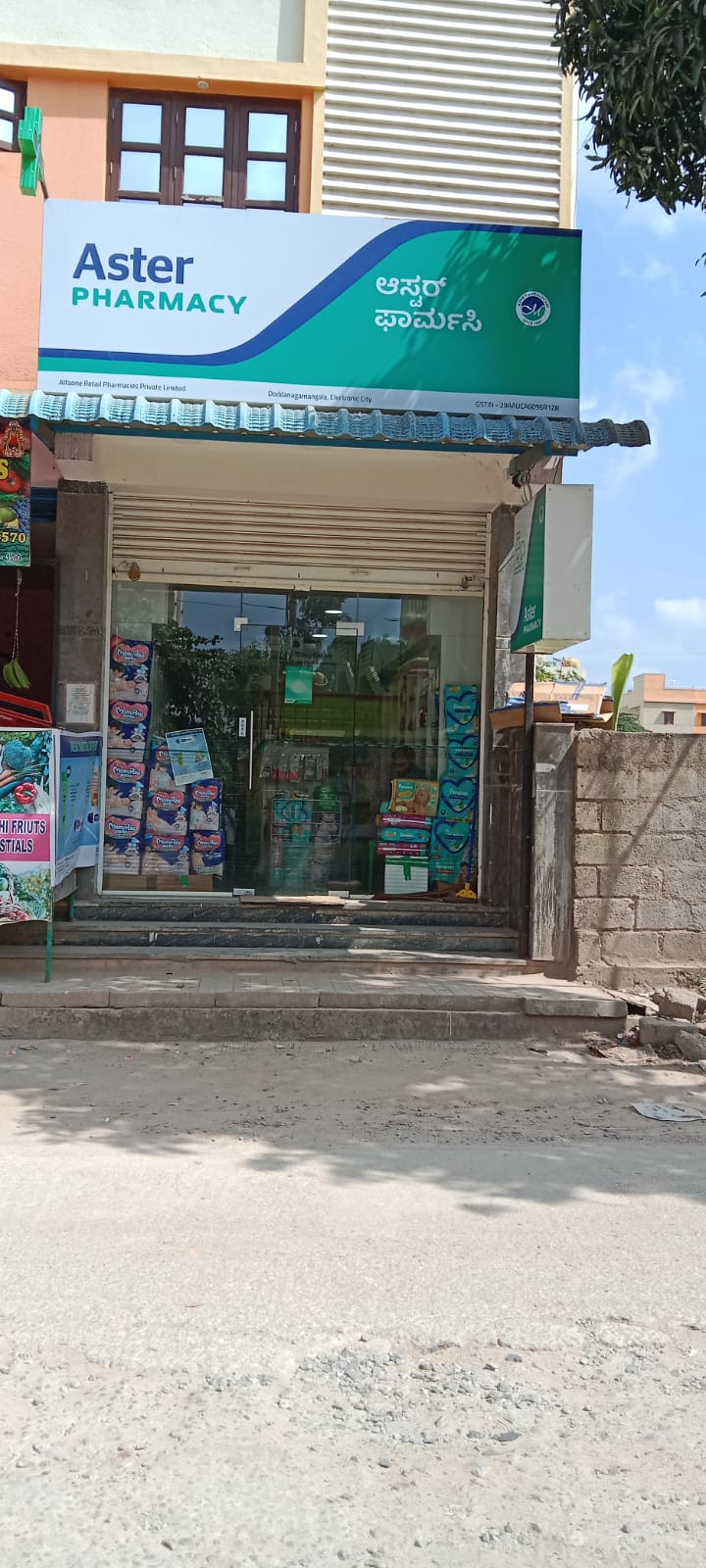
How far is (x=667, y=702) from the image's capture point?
66.3 metres

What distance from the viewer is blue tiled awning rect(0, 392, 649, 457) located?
8.15 m

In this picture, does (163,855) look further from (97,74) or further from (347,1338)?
(347,1338)

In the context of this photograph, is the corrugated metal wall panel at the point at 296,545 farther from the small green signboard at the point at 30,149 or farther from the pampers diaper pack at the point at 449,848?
the small green signboard at the point at 30,149

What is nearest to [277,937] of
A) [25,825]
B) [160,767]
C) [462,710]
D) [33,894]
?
[160,767]

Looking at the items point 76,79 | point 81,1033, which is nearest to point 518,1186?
point 81,1033

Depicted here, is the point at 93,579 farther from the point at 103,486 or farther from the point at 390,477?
the point at 390,477

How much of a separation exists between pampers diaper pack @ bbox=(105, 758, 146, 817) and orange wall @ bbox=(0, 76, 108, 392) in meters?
3.47

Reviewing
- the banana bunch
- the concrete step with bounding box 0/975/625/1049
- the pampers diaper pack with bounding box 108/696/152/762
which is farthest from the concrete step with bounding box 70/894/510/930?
the banana bunch

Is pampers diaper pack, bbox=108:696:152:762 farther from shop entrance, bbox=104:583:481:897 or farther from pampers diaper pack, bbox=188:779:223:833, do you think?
pampers diaper pack, bbox=188:779:223:833

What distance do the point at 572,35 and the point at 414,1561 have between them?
8.13 meters

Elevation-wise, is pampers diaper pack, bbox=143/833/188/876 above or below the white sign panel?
below

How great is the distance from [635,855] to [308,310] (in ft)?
15.7

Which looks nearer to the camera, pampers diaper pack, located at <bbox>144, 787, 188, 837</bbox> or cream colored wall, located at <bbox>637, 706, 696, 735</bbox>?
pampers diaper pack, located at <bbox>144, 787, 188, 837</bbox>

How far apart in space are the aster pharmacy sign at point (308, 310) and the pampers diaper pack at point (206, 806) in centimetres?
336
